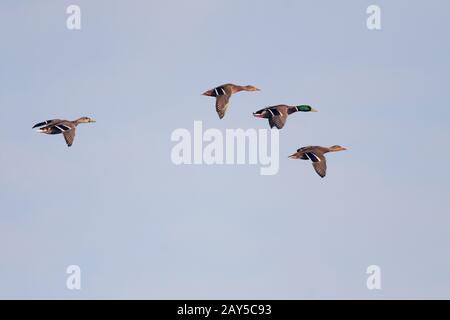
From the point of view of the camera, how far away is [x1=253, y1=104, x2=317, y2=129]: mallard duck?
5381 cm

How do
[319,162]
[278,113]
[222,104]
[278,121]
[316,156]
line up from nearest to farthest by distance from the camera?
[222,104]
[278,121]
[278,113]
[319,162]
[316,156]

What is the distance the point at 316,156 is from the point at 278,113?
88.1 inches

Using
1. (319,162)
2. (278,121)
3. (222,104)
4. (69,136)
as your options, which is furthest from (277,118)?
(69,136)

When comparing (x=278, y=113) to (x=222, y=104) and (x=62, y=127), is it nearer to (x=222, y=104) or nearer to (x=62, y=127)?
(x=222, y=104)

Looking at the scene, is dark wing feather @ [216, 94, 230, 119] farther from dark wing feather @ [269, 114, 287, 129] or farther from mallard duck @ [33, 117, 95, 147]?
mallard duck @ [33, 117, 95, 147]

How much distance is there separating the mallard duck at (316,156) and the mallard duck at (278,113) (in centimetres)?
135

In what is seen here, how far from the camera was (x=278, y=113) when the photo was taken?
178 feet

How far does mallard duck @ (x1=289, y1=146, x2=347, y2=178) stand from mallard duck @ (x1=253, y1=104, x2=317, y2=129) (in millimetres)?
1351

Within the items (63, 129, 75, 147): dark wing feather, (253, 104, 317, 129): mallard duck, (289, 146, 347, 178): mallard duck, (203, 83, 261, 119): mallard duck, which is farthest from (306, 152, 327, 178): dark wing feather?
(63, 129, 75, 147): dark wing feather

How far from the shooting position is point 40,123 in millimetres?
52312
